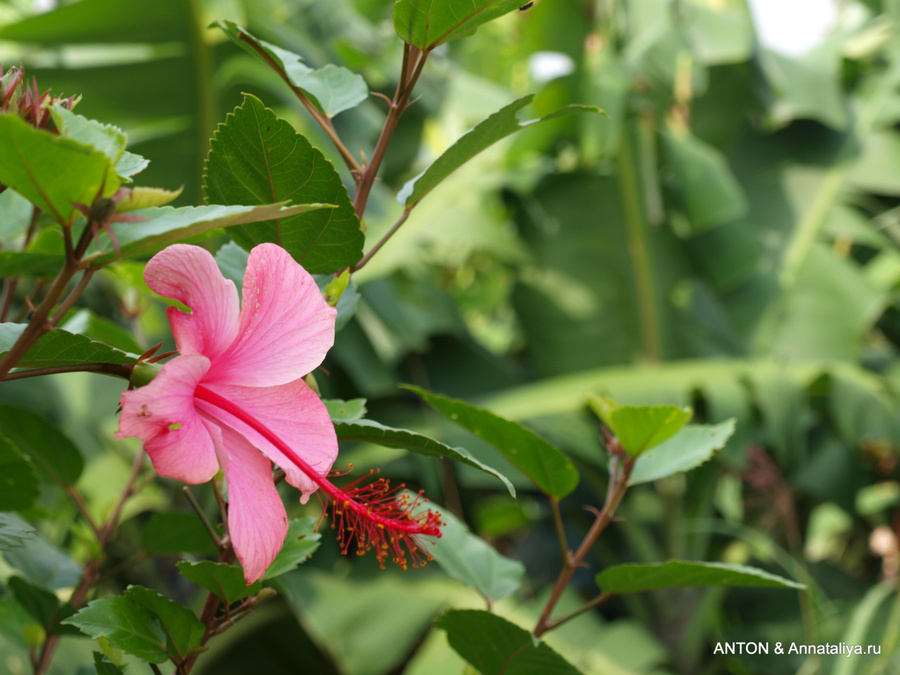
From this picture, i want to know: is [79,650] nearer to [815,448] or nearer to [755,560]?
[755,560]

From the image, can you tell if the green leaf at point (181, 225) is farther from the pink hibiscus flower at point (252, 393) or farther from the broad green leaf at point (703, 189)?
the broad green leaf at point (703, 189)

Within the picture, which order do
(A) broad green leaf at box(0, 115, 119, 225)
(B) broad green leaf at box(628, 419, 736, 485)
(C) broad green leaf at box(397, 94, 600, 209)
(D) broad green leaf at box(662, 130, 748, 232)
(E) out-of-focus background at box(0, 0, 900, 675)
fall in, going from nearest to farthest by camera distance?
(A) broad green leaf at box(0, 115, 119, 225)
(C) broad green leaf at box(397, 94, 600, 209)
(B) broad green leaf at box(628, 419, 736, 485)
(E) out-of-focus background at box(0, 0, 900, 675)
(D) broad green leaf at box(662, 130, 748, 232)

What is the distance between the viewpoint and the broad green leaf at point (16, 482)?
0.33 meters

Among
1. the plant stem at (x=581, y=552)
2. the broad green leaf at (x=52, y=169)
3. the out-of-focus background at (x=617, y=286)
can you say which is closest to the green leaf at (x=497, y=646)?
the plant stem at (x=581, y=552)

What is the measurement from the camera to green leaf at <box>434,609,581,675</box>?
0.31m

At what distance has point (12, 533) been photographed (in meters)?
0.25

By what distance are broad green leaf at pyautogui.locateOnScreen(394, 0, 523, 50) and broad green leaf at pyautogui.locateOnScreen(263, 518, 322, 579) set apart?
0.66 feet

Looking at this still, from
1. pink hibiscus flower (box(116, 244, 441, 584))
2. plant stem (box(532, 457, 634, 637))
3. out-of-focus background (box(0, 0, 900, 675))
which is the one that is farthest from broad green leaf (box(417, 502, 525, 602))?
out-of-focus background (box(0, 0, 900, 675))

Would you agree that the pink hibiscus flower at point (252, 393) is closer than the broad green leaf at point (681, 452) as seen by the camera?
Yes

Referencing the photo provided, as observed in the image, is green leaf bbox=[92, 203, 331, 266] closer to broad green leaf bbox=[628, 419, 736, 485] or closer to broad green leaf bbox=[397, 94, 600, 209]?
broad green leaf bbox=[397, 94, 600, 209]

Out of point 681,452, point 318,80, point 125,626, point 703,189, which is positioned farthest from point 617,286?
point 125,626

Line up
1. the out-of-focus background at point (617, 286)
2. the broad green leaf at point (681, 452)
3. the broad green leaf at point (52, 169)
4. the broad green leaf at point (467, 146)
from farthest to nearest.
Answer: the out-of-focus background at point (617, 286) < the broad green leaf at point (681, 452) < the broad green leaf at point (467, 146) < the broad green leaf at point (52, 169)

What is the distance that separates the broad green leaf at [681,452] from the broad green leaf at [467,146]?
20 cm

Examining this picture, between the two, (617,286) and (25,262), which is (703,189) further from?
(25,262)
